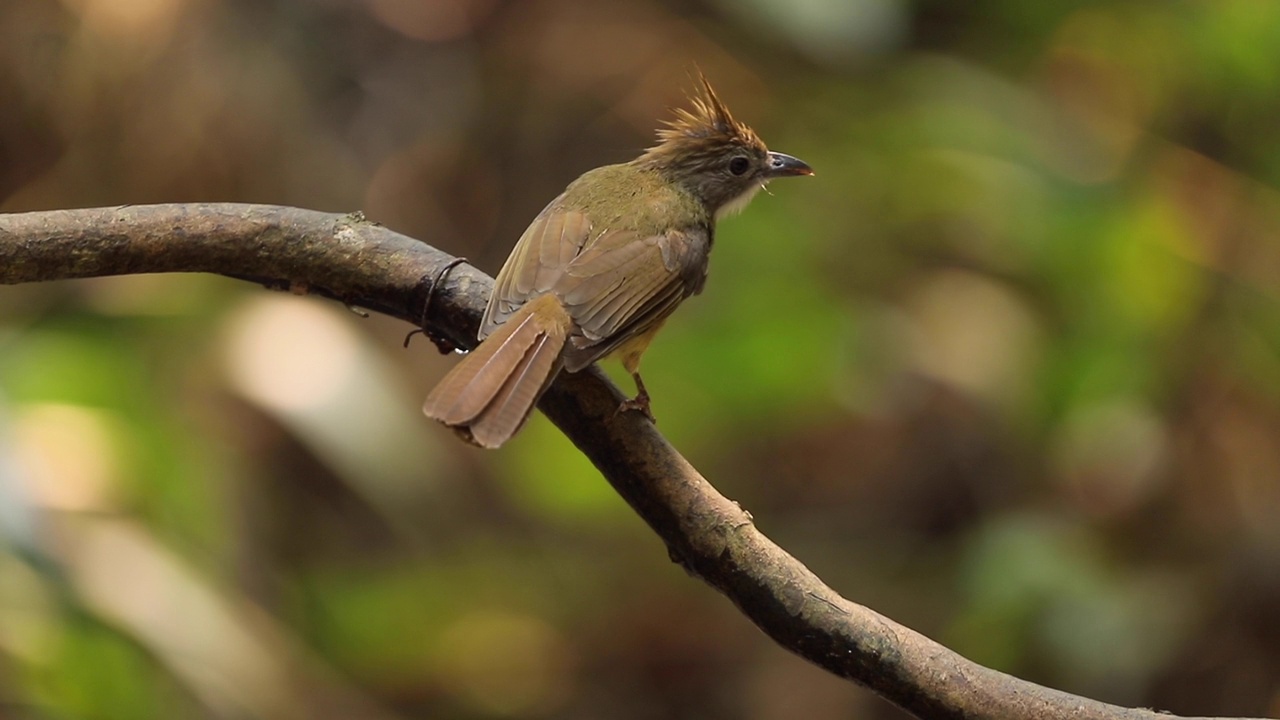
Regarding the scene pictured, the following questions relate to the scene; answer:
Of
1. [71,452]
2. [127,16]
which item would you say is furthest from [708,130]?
[127,16]

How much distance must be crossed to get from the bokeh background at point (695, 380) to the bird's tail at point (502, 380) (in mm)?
1777

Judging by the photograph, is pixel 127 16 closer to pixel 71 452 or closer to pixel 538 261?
pixel 71 452

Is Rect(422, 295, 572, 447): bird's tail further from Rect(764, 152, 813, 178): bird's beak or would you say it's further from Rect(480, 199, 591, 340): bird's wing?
Rect(764, 152, 813, 178): bird's beak

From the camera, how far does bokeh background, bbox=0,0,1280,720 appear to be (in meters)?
4.19

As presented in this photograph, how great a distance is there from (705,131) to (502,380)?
5.34ft

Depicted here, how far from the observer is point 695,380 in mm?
4684

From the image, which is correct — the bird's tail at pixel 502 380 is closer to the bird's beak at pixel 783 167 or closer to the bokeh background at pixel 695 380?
the bird's beak at pixel 783 167

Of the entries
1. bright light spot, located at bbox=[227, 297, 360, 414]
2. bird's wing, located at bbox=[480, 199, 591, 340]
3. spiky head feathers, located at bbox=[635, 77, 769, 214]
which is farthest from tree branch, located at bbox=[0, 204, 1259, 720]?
bright light spot, located at bbox=[227, 297, 360, 414]

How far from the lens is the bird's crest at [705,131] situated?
3.71m

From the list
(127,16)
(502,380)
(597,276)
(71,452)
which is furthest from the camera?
(127,16)

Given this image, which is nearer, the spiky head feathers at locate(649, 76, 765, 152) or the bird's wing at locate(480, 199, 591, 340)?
the bird's wing at locate(480, 199, 591, 340)

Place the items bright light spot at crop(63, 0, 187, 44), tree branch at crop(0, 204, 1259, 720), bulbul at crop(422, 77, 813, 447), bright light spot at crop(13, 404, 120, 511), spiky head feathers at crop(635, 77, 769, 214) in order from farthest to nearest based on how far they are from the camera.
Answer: bright light spot at crop(63, 0, 187, 44)
bright light spot at crop(13, 404, 120, 511)
spiky head feathers at crop(635, 77, 769, 214)
bulbul at crop(422, 77, 813, 447)
tree branch at crop(0, 204, 1259, 720)

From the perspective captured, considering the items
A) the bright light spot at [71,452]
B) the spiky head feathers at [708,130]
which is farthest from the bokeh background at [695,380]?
the spiky head feathers at [708,130]

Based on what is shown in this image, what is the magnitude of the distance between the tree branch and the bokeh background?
1.50m
